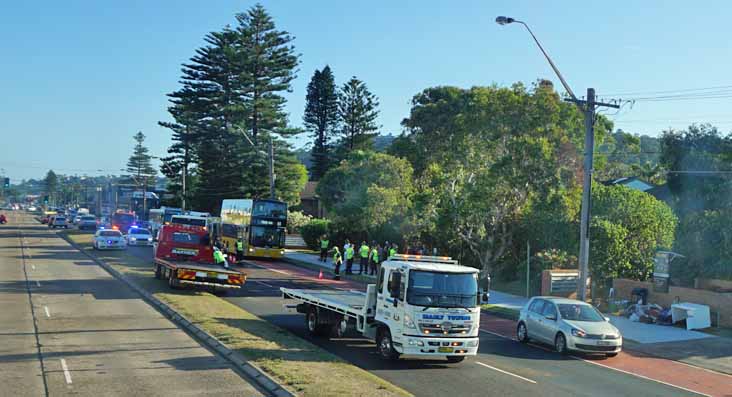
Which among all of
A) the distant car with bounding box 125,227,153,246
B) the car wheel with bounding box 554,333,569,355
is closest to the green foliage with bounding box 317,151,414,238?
the distant car with bounding box 125,227,153,246

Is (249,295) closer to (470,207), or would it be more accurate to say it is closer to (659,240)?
(470,207)

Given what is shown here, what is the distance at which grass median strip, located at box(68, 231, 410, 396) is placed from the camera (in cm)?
1253

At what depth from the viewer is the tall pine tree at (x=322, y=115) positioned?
91.1 meters

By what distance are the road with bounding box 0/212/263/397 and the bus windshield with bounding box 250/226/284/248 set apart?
19183mm

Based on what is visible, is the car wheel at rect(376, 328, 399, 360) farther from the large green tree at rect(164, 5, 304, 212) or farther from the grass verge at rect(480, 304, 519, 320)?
the large green tree at rect(164, 5, 304, 212)

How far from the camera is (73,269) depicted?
34.6m

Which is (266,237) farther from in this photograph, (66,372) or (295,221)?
(66,372)

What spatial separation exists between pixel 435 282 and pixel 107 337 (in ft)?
24.2

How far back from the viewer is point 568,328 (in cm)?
1862

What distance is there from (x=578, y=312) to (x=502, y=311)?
7.23m

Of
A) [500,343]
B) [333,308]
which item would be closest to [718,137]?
[500,343]

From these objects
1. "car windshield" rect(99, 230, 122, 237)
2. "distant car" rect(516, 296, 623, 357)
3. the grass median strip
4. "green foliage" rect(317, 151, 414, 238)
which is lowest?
the grass median strip

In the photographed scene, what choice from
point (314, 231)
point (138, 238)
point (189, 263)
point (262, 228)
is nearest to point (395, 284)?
point (189, 263)

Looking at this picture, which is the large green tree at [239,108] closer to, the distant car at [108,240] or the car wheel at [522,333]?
the distant car at [108,240]
